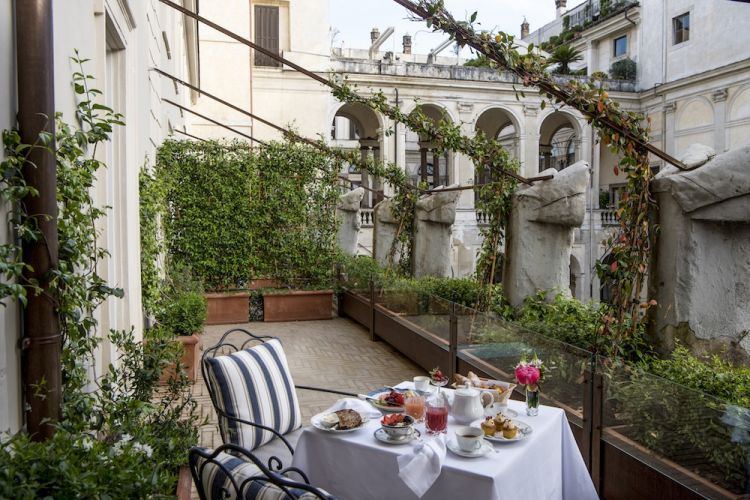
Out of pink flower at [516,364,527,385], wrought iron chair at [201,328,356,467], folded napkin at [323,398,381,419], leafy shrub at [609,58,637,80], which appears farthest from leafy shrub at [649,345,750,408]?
leafy shrub at [609,58,637,80]

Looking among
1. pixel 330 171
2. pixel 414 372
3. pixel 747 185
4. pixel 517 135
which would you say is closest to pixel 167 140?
pixel 330 171

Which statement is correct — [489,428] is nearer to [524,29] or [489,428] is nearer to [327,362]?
[327,362]

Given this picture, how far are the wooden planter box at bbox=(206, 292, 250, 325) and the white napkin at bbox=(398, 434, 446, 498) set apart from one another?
9095 mm

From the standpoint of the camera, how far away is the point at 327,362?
9008 mm

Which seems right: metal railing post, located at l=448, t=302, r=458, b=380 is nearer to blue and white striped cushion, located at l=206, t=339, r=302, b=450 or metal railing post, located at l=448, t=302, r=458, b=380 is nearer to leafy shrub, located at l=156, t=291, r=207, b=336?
blue and white striped cushion, located at l=206, t=339, r=302, b=450

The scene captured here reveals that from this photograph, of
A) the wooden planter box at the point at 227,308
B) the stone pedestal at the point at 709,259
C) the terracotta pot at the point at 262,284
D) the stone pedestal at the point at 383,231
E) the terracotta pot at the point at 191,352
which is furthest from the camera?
the stone pedestal at the point at 383,231

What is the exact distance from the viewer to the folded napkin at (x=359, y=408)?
3.99 metres

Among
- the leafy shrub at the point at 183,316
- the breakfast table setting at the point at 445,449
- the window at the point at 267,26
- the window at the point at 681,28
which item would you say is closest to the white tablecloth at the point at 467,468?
the breakfast table setting at the point at 445,449

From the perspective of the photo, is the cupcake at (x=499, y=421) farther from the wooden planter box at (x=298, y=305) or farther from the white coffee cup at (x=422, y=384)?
the wooden planter box at (x=298, y=305)

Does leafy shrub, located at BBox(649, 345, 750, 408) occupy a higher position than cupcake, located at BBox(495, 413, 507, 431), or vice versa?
leafy shrub, located at BBox(649, 345, 750, 408)

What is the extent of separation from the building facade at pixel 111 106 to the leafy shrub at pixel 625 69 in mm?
28911

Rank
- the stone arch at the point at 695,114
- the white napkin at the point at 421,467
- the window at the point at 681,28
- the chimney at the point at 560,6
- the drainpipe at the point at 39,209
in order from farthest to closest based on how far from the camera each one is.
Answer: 1. the chimney at the point at 560,6
2. the window at the point at 681,28
3. the stone arch at the point at 695,114
4. the white napkin at the point at 421,467
5. the drainpipe at the point at 39,209

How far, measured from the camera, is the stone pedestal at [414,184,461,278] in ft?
39.4

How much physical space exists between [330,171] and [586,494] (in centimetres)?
1000
